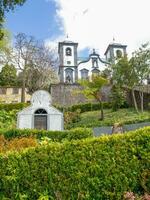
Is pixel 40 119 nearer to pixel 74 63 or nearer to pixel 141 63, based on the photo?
pixel 141 63

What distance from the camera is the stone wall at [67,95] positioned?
44.8m

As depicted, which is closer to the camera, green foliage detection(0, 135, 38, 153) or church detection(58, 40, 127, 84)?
green foliage detection(0, 135, 38, 153)

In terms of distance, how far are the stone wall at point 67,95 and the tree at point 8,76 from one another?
48.4 feet

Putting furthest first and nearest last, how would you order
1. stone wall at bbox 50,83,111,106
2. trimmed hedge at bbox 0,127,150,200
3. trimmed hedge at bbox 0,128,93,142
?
stone wall at bbox 50,83,111,106, trimmed hedge at bbox 0,128,93,142, trimmed hedge at bbox 0,127,150,200

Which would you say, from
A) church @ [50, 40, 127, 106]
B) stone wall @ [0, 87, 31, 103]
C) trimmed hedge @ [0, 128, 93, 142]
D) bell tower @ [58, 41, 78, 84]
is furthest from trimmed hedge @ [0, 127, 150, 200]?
bell tower @ [58, 41, 78, 84]

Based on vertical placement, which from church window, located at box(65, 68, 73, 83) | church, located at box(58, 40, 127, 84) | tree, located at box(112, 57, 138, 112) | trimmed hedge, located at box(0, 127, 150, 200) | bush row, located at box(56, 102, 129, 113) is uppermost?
church, located at box(58, 40, 127, 84)

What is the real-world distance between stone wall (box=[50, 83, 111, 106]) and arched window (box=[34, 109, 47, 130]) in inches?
627

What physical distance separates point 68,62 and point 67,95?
38.3m

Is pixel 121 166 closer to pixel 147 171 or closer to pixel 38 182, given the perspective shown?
pixel 147 171

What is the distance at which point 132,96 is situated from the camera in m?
39.9

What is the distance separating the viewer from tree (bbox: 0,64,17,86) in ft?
195

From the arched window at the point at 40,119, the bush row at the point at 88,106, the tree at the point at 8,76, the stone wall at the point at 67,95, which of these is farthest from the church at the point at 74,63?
the arched window at the point at 40,119

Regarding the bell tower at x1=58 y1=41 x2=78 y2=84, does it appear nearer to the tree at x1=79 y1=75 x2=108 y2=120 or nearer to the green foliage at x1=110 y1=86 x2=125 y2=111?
the green foliage at x1=110 y1=86 x2=125 y2=111

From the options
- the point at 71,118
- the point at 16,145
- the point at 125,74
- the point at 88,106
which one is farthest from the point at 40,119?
the point at 16,145
